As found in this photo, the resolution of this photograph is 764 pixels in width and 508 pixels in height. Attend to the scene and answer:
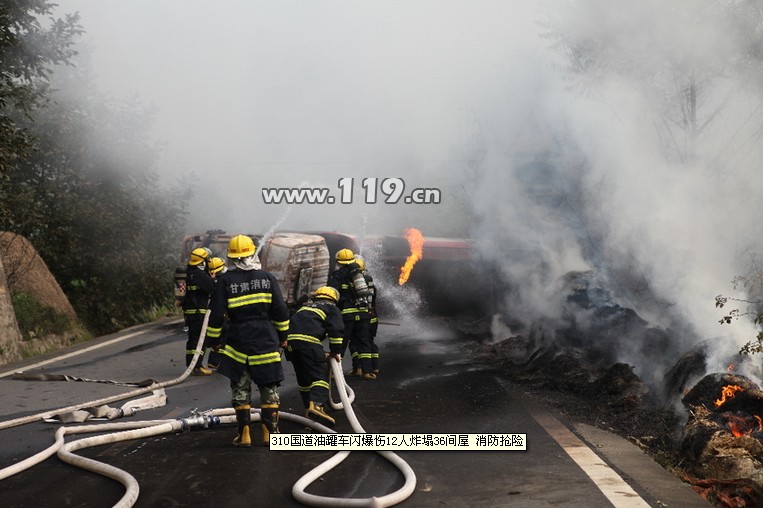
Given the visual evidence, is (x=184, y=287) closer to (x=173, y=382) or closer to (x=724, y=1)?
(x=173, y=382)

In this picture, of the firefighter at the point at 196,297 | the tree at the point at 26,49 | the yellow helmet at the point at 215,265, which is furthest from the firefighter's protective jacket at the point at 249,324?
the tree at the point at 26,49

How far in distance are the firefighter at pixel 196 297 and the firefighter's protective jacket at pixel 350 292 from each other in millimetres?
1666

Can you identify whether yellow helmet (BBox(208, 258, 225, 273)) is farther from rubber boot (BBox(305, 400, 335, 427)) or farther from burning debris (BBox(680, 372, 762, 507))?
burning debris (BBox(680, 372, 762, 507))

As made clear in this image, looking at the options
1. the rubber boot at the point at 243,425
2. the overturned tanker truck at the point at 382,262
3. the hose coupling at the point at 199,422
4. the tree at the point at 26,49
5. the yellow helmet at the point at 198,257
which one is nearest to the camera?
the rubber boot at the point at 243,425

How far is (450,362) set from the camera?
13219 millimetres

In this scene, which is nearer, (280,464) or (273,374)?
(280,464)

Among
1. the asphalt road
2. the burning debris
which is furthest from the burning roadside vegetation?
the asphalt road

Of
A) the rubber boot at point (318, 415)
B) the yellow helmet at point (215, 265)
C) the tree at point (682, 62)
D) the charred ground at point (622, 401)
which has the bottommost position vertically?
the charred ground at point (622, 401)

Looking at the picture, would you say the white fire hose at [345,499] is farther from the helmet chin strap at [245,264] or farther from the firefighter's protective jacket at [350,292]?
the firefighter's protective jacket at [350,292]

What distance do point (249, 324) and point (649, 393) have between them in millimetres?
4421

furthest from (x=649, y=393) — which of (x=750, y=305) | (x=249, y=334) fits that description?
(x=249, y=334)

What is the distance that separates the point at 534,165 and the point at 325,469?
10.5 m

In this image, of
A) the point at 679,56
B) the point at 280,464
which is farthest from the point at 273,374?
the point at 679,56

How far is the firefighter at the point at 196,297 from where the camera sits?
11938 millimetres
